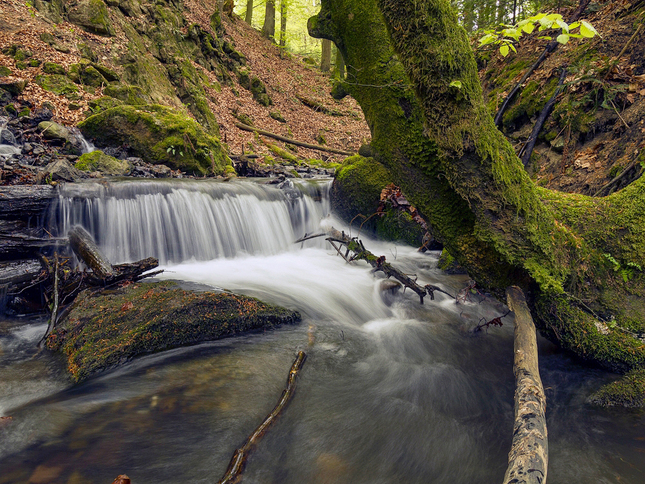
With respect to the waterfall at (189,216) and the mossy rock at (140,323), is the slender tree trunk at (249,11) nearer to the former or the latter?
the waterfall at (189,216)

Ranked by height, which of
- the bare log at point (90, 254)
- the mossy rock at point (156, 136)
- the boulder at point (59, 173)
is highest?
the mossy rock at point (156, 136)

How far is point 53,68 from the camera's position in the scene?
33.0 feet

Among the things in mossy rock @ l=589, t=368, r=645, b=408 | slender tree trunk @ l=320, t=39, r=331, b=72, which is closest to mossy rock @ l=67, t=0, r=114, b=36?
mossy rock @ l=589, t=368, r=645, b=408

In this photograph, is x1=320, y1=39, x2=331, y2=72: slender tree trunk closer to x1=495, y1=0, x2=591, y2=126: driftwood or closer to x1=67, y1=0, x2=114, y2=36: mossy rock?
x1=67, y1=0, x2=114, y2=36: mossy rock

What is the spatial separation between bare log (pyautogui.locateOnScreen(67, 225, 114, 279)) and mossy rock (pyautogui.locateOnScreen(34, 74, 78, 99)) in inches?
275

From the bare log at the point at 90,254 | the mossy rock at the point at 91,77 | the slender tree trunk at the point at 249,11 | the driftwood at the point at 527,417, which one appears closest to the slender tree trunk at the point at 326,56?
the slender tree trunk at the point at 249,11

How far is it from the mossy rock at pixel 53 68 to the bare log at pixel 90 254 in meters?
7.67

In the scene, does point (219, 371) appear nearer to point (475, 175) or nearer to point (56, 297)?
point (56, 297)

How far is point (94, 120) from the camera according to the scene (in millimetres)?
8938

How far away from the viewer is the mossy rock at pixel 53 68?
32.7 ft

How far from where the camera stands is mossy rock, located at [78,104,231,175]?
8.98 metres

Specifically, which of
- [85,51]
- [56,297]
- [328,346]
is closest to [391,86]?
[328,346]

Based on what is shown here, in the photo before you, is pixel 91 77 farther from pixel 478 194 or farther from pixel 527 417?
pixel 527 417

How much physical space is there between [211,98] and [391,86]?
14856 millimetres
